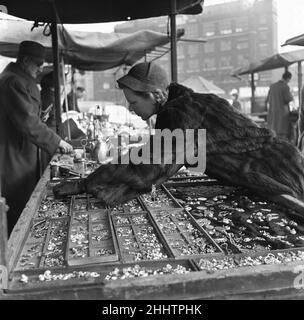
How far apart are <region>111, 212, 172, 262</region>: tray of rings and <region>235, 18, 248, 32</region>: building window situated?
31664 millimetres

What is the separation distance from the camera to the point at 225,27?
3177cm

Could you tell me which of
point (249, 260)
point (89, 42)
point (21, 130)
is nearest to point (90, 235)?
point (249, 260)

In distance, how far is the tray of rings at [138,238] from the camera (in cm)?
121

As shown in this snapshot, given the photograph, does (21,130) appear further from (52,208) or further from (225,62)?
(225,62)

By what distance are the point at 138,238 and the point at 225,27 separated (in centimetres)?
3281

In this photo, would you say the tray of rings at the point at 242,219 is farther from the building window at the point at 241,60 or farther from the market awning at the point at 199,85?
the building window at the point at 241,60

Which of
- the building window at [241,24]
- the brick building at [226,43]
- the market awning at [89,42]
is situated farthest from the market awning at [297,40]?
the building window at [241,24]

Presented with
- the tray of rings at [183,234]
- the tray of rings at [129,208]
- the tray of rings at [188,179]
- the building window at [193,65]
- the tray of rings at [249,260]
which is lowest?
the tray of rings at [188,179]

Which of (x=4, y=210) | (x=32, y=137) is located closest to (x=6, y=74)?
(x=32, y=137)

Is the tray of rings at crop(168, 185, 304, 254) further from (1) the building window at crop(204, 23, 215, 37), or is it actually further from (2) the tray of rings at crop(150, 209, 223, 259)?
(1) the building window at crop(204, 23, 215, 37)

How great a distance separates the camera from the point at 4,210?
38.5 inches

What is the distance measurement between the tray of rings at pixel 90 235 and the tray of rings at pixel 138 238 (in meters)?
0.03

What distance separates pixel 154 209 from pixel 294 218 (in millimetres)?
560

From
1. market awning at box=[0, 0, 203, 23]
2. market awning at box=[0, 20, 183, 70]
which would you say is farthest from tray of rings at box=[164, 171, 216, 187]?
market awning at box=[0, 20, 183, 70]
